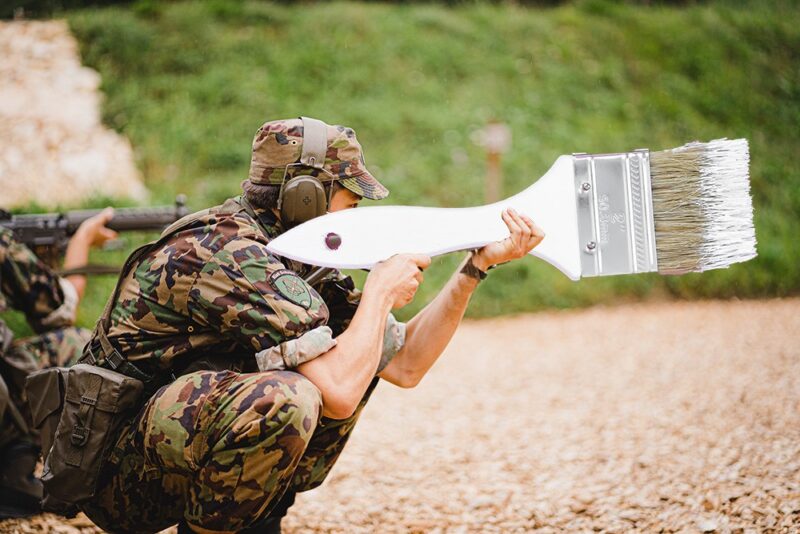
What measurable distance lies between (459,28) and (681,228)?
9.99 meters

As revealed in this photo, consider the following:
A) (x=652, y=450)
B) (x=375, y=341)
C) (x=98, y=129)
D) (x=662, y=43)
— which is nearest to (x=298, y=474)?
(x=375, y=341)

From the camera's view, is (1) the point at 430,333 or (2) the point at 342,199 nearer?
(2) the point at 342,199

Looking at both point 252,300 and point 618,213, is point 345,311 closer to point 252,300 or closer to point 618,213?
point 252,300

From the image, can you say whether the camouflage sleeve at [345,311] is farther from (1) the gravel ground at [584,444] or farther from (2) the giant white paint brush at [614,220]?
(1) the gravel ground at [584,444]

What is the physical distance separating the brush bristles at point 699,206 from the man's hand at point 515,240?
0.38 m

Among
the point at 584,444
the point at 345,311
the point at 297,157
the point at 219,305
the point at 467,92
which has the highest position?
the point at 297,157

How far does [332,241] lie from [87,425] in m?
0.89

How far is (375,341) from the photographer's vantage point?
217cm

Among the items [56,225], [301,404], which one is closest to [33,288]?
[56,225]

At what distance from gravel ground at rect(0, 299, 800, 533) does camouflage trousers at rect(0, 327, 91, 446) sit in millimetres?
379

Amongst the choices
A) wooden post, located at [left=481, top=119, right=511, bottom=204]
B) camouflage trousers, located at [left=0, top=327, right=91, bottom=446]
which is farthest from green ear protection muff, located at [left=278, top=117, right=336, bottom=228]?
wooden post, located at [left=481, top=119, right=511, bottom=204]

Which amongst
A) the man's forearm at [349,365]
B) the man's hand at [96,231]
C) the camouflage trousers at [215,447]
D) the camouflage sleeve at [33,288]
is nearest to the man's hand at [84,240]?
the man's hand at [96,231]

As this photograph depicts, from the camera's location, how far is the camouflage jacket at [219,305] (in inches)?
81.2

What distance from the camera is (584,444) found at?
363cm
